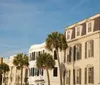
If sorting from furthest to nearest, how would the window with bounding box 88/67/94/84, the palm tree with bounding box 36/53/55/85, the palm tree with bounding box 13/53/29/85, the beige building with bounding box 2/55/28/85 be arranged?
the beige building with bounding box 2/55/28/85
the palm tree with bounding box 13/53/29/85
the palm tree with bounding box 36/53/55/85
the window with bounding box 88/67/94/84

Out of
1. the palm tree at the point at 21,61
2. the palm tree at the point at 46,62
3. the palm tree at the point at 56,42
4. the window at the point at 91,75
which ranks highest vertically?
the palm tree at the point at 56,42

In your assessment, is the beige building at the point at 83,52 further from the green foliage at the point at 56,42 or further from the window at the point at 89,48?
the green foliage at the point at 56,42

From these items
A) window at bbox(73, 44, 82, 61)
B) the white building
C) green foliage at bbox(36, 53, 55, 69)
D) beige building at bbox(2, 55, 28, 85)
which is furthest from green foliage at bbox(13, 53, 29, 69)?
window at bbox(73, 44, 82, 61)

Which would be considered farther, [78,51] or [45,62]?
[45,62]

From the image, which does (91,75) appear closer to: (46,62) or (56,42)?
(56,42)

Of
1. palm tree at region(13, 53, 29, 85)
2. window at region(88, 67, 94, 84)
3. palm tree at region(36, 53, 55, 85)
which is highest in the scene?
palm tree at region(13, 53, 29, 85)

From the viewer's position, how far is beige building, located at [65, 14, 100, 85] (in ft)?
172

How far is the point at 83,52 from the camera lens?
56.3m

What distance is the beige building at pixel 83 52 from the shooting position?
172ft

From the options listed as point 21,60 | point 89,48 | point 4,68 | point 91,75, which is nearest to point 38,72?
point 21,60

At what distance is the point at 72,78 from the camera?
196ft

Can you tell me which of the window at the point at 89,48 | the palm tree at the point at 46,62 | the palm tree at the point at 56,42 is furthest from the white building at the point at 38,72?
the window at the point at 89,48

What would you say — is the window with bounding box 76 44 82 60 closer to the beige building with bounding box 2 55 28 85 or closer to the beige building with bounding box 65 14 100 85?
the beige building with bounding box 65 14 100 85

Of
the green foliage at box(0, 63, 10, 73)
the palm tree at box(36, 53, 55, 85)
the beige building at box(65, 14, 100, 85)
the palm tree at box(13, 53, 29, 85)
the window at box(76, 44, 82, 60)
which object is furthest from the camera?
the green foliage at box(0, 63, 10, 73)
